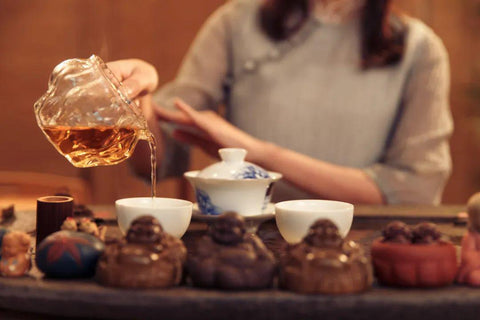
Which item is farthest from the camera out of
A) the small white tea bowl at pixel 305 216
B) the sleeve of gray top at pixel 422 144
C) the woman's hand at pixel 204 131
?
the sleeve of gray top at pixel 422 144

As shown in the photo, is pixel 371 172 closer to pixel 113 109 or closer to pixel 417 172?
pixel 417 172

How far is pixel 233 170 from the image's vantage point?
57.5 inches

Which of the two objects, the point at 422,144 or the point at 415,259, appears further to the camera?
the point at 422,144

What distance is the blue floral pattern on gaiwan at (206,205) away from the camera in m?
1.44

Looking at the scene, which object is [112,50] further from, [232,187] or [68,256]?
[68,256]

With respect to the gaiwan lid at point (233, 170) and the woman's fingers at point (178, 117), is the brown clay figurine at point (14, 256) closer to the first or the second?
the gaiwan lid at point (233, 170)

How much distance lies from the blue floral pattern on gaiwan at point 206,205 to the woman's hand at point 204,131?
1.63 ft

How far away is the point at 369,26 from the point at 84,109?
4.66 ft

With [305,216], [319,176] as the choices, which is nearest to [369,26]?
[319,176]

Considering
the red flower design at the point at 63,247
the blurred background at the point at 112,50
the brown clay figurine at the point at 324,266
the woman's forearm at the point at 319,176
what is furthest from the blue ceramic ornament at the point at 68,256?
the blurred background at the point at 112,50

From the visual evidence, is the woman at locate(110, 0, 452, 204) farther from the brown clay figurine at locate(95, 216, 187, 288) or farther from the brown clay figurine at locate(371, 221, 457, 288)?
the brown clay figurine at locate(95, 216, 187, 288)

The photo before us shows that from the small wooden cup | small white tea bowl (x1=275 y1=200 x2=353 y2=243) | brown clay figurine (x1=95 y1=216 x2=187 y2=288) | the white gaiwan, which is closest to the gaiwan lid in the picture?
the white gaiwan

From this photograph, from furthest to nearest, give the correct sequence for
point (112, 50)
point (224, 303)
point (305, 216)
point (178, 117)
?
point (112, 50) < point (178, 117) < point (305, 216) < point (224, 303)

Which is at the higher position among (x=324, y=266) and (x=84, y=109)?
(x=84, y=109)
